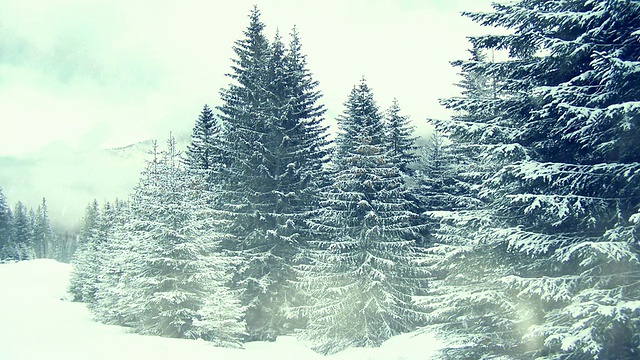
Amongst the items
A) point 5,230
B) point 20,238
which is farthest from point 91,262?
point 20,238

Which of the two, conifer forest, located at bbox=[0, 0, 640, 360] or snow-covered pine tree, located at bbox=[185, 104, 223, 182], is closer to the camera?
conifer forest, located at bbox=[0, 0, 640, 360]

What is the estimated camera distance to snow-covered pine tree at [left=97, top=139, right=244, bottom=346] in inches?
664

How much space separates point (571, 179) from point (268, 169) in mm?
16818

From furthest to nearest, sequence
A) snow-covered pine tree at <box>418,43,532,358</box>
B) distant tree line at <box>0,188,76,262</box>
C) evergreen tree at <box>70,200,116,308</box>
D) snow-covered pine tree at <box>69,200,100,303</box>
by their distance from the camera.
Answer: distant tree line at <box>0,188,76,262</box> < snow-covered pine tree at <box>69,200,100,303</box> < evergreen tree at <box>70,200,116,308</box> < snow-covered pine tree at <box>418,43,532,358</box>

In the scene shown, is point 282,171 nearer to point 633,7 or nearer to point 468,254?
point 468,254

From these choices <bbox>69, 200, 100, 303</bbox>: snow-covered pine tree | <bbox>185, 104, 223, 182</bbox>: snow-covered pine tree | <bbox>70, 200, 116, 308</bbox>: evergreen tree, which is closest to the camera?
<bbox>185, 104, 223, 182</bbox>: snow-covered pine tree

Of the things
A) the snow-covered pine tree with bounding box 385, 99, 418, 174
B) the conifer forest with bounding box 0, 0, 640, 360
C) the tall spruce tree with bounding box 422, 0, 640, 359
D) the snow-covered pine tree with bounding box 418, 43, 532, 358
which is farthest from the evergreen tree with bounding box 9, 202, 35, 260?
the tall spruce tree with bounding box 422, 0, 640, 359

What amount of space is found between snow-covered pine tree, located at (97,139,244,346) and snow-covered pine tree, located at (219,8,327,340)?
3128 mm

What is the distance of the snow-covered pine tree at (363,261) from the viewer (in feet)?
62.5

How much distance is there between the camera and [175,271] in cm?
1798

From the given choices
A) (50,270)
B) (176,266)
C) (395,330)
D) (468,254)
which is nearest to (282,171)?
(176,266)

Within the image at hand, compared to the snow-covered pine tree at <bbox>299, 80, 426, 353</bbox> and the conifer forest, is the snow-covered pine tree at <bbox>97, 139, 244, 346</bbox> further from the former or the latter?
the snow-covered pine tree at <bbox>299, 80, 426, 353</bbox>

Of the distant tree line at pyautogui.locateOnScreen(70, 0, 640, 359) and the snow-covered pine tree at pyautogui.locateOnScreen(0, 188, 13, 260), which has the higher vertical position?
the snow-covered pine tree at pyautogui.locateOnScreen(0, 188, 13, 260)

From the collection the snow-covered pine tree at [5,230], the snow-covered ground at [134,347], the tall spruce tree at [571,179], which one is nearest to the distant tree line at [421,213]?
the tall spruce tree at [571,179]
